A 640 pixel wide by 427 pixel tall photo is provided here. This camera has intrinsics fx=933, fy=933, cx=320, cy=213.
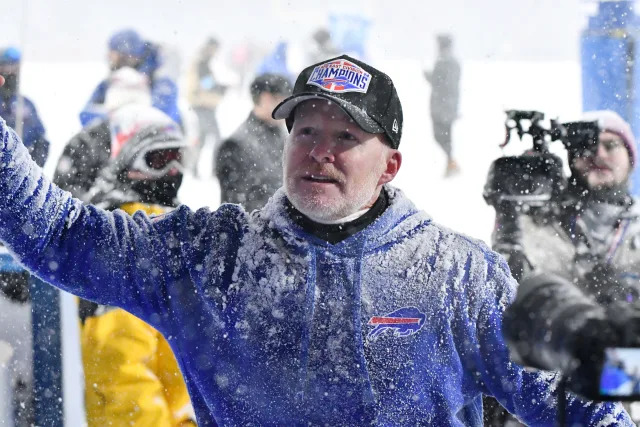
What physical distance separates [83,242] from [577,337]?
3.78 feet

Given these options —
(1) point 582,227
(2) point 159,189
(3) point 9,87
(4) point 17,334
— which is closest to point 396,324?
(4) point 17,334

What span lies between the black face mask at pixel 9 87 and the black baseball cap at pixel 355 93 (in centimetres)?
340

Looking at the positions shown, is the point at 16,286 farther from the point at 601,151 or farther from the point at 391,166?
the point at 601,151

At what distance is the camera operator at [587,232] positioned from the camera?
3822 millimetres

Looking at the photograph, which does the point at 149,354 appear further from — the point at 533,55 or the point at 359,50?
the point at 533,55

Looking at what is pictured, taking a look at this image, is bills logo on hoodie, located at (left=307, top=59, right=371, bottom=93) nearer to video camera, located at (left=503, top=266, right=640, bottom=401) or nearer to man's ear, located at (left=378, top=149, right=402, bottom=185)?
man's ear, located at (left=378, top=149, right=402, bottom=185)

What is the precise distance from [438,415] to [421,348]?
0.16 metres

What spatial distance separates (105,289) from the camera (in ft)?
6.70

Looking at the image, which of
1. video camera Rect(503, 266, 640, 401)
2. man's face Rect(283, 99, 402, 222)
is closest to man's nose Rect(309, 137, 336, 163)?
man's face Rect(283, 99, 402, 222)

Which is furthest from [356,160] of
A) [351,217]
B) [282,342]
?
[282,342]

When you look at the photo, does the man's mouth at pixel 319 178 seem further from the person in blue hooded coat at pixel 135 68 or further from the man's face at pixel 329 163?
the person in blue hooded coat at pixel 135 68

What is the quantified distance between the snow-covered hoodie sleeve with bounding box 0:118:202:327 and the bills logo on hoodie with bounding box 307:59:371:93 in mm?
439

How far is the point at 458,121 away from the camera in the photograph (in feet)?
32.6

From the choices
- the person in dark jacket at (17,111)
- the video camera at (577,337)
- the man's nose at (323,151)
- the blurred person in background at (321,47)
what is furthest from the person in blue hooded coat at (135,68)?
the video camera at (577,337)
